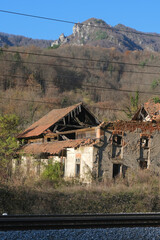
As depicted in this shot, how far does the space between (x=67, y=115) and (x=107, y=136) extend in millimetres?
8610

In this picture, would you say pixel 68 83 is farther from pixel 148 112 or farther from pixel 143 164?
pixel 143 164

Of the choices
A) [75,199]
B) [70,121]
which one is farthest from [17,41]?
[75,199]

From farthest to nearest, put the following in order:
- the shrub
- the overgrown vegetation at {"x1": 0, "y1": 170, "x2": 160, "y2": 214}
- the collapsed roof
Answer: the collapsed roof, the shrub, the overgrown vegetation at {"x1": 0, "y1": 170, "x2": 160, "y2": 214}

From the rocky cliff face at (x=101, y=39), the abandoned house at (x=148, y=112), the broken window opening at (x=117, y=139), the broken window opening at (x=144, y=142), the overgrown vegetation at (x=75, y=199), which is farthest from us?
the rocky cliff face at (x=101, y=39)

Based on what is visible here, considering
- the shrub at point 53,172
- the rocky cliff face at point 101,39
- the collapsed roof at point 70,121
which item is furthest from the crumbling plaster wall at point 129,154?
the rocky cliff face at point 101,39

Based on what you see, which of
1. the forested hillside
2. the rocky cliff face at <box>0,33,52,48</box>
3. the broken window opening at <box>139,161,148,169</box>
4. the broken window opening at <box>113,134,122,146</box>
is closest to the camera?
the broken window opening at <box>113,134,122,146</box>

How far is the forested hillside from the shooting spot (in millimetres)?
70562

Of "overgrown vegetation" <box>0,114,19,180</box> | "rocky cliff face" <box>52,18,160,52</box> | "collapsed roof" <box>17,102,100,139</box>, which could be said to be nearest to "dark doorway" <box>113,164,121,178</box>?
"overgrown vegetation" <box>0,114,19,180</box>

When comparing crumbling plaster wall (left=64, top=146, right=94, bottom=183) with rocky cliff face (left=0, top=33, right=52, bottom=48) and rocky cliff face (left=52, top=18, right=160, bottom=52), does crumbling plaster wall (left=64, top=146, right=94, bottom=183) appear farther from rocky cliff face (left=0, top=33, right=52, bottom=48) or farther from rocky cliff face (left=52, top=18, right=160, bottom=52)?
rocky cliff face (left=0, top=33, right=52, bottom=48)

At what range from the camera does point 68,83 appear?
285ft

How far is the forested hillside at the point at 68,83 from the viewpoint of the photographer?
70562 millimetres

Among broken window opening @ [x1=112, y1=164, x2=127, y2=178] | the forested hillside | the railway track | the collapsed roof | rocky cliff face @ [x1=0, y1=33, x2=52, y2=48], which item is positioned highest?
rocky cliff face @ [x1=0, y1=33, x2=52, y2=48]

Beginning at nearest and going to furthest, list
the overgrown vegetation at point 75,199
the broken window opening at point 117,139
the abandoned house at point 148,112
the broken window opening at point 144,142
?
the overgrown vegetation at point 75,199, the broken window opening at point 117,139, the broken window opening at point 144,142, the abandoned house at point 148,112

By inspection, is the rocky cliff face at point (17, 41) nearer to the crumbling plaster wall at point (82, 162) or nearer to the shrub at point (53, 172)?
the crumbling plaster wall at point (82, 162)
